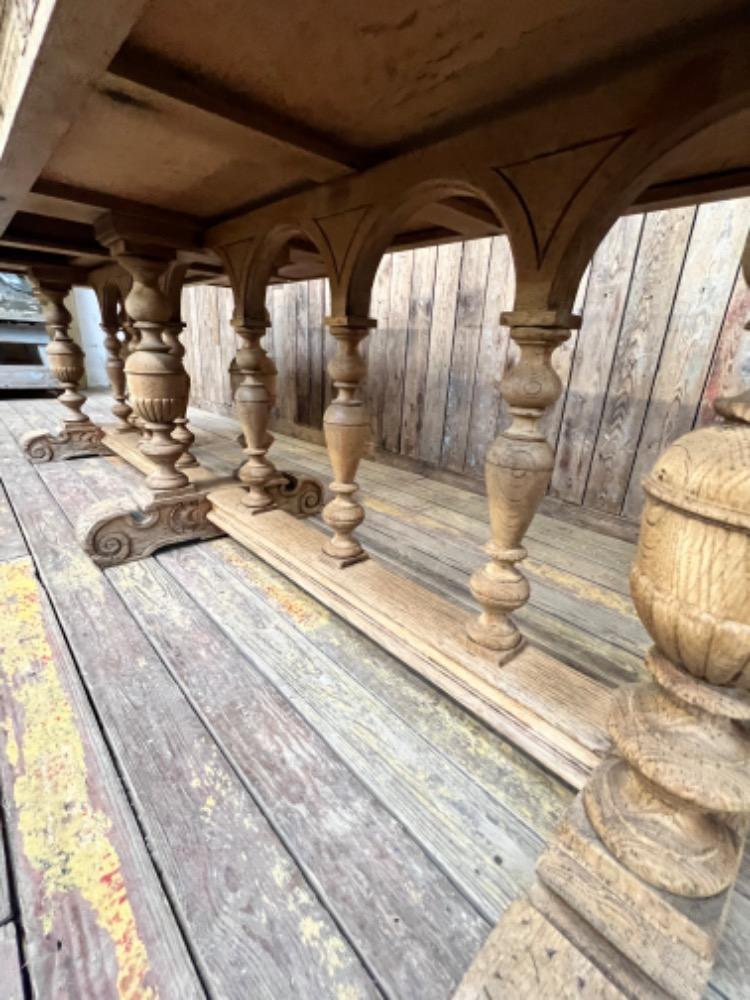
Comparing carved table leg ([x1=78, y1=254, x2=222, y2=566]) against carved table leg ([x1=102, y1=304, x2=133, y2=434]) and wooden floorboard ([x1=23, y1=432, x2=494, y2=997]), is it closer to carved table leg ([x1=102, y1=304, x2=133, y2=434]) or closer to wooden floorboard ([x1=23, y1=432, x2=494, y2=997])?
wooden floorboard ([x1=23, y1=432, x2=494, y2=997])

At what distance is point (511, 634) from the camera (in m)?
0.97

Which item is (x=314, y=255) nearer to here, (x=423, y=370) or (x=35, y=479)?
(x=423, y=370)

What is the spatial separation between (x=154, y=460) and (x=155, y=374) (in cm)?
33

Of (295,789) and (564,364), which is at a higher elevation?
(564,364)

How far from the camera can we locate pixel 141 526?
164 cm

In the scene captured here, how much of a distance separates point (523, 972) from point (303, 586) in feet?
3.16

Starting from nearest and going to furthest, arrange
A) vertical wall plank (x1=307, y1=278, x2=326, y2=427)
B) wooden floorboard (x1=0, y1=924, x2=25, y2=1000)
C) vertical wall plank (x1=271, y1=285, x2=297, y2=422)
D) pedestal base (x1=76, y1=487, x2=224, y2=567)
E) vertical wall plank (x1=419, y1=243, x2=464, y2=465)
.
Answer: wooden floorboard (x1=0, y1=924, x2=25, y2=1000) → pedestal base (x1=76, y1=487, x2=224, y2=567) → vertical wall plank (x1=419, y1=243, x2=464, y2=465) → vertical wall plank (x1=307, y1=278, x2=326, y2=427) → vertical wall plank (x1=271, y1=285, x2=297, y2=422)

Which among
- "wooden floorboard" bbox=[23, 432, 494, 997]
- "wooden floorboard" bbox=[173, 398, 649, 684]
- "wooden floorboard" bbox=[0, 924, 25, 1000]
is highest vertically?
"wooden floorboard" bbox=[0, 924, 25, 1000]

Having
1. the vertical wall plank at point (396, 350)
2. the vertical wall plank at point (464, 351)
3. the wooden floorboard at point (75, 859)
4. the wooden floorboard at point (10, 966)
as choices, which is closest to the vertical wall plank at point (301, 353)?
the vertical wall plank at point (396, 350)

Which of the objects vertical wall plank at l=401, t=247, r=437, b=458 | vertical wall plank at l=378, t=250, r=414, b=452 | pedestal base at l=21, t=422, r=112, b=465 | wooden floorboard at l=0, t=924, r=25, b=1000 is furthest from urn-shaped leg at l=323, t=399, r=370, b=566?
pedestal base at l=21, t=422, r=112, b=465

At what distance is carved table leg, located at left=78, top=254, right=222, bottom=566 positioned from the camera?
1574 mm

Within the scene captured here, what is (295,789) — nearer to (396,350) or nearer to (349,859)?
(349,859)

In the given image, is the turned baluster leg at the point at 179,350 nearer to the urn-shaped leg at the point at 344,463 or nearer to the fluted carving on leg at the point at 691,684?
the urn-shaped leg at the point at 344,463

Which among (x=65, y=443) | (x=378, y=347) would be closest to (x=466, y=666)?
(x=378, y=347)
